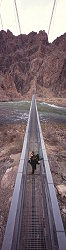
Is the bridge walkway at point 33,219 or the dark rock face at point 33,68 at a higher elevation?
the dark rock face at point 33,68

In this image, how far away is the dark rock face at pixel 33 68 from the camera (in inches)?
4048

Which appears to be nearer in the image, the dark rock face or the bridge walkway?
the bridge walkway

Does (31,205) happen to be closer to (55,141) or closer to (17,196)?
(17,196)

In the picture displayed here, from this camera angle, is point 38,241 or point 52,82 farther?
point 52,82

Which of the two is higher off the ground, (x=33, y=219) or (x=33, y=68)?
(x=33, y=68)

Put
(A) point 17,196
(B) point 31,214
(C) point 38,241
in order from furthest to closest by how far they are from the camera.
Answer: (B) point 31,214
(C) point 38,241
(A) point 17,196

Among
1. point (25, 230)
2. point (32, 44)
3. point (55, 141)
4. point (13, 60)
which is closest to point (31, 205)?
point (25, 230)

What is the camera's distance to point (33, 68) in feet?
408

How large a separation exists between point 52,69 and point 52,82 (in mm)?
8828

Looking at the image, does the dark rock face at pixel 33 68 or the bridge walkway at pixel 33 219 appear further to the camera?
the dark rock face at pixel 33 68

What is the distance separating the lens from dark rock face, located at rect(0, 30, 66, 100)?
103m

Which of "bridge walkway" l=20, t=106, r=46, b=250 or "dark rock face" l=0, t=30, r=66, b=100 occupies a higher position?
"dark rock face" l=0, t=30, r=66, b=100

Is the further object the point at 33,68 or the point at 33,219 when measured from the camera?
the point at 33,68

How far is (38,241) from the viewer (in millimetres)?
4930
